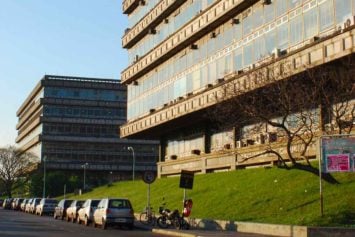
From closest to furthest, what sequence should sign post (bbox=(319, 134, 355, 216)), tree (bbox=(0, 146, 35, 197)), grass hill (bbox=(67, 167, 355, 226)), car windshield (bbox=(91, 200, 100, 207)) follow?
sign post (bbox=(319, 134, 355, 216)), grass hill (bbox=(67, 167, 355, 226)), car windshield (bbox=(91, 200, 100, 207)), tree (bbox=(0, 146, 35, 197))

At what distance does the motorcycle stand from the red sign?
8936mm

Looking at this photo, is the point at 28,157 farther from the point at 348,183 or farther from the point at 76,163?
the point at 348,183

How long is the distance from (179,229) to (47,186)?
78.8 m

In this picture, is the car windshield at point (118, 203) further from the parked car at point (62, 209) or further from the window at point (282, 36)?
the window at point (282, 36)

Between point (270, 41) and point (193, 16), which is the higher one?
point (193, 16)

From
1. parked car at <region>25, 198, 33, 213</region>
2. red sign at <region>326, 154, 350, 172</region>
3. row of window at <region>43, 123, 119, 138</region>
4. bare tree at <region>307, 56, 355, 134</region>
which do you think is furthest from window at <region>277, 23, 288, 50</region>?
row of window at <region>43, 123, 119, 138</region>

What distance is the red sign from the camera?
22.0 m

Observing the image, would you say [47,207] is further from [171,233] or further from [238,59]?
[171,233]

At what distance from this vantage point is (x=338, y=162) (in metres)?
22.1

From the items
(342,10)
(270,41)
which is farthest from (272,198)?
(270,41)

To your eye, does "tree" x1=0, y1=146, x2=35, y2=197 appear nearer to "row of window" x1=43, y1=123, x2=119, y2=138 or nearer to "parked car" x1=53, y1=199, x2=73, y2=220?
"row of window" x1=43, y1=123, x2=119, y2=138

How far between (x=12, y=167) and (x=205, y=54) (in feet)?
248

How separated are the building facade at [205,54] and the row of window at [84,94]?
57.3m

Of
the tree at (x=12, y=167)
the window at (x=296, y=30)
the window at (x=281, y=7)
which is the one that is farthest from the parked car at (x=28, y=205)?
the tree at (x=12, y=167)
